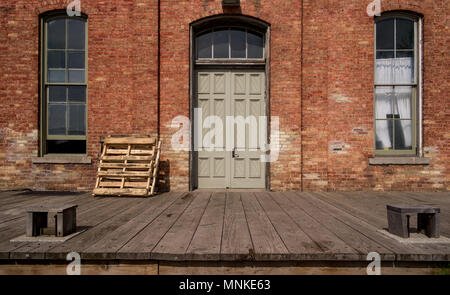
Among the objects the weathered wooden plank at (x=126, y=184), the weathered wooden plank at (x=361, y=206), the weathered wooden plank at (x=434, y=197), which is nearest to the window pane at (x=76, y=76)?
the weathered wooden plank at (x=126, y=184)

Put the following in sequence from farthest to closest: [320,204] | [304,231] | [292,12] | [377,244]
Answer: [292,12] < [320,204] < [304,231] < [377,244]

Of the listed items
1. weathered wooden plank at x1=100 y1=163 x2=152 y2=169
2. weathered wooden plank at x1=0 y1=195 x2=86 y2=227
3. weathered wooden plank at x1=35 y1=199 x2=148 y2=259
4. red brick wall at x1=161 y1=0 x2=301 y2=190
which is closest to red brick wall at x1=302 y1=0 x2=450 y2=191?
red brick wall at x1=161 y1=0 x2=301 y2=190

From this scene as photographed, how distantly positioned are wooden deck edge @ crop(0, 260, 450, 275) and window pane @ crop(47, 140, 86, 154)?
3.81 meters

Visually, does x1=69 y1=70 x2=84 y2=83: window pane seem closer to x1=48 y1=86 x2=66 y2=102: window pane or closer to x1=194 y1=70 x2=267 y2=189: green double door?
x1=48 y1=86 x2=66 y2=102: window pane

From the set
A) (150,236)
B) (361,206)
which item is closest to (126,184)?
(150,236)

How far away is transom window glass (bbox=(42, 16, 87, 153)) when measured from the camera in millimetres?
5809

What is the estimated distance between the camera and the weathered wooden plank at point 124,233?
2.30 m

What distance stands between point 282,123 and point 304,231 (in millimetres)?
3136

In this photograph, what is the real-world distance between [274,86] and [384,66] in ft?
8.50

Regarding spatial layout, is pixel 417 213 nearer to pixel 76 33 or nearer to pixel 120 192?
pixel 120 192

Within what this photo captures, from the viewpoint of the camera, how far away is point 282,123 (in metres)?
5.62

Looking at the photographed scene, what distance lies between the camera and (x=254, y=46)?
236 inches
